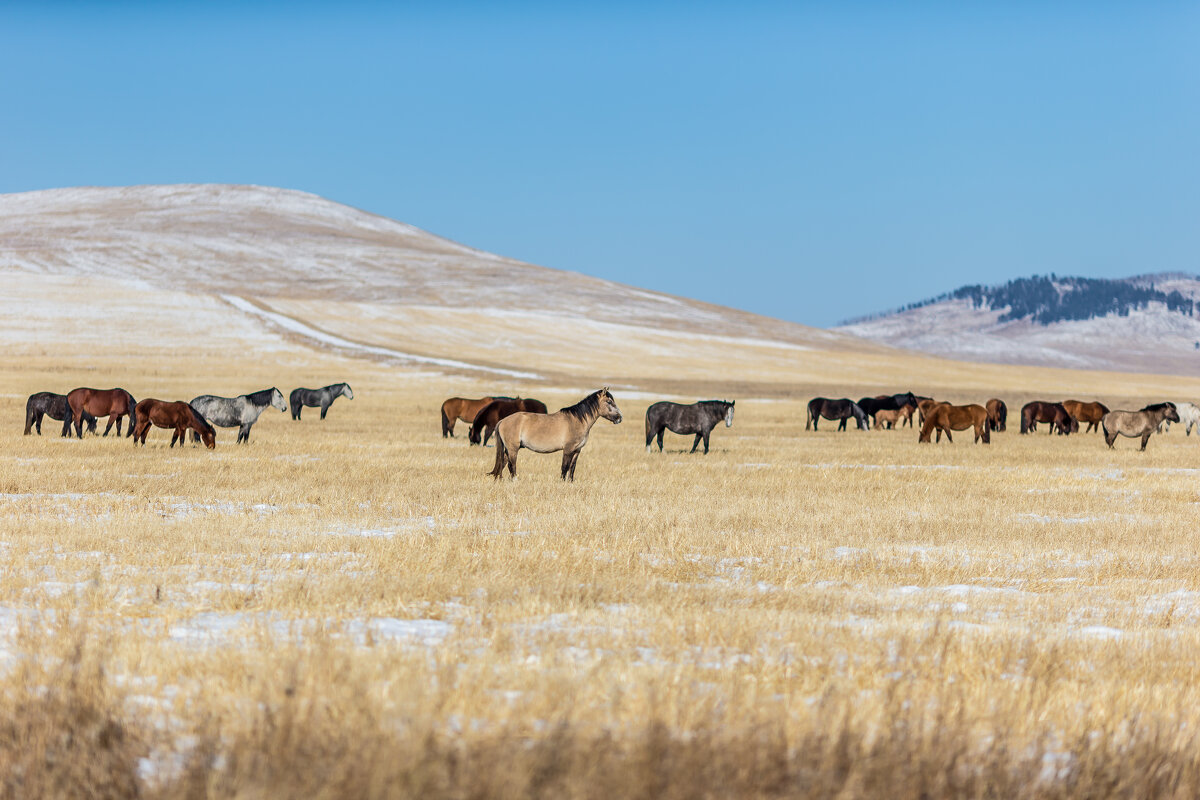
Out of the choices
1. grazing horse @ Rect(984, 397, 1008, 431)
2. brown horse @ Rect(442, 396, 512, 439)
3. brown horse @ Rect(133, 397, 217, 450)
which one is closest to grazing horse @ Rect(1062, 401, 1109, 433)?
grazing horse @ Rect(984, 397, 1008, 431)

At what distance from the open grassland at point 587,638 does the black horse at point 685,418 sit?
8320 millimetres

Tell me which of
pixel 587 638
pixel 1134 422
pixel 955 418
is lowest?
pixel 587 638

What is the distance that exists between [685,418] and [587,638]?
64.9 feet

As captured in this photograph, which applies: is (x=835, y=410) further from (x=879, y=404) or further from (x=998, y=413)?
(x=998, y=413)

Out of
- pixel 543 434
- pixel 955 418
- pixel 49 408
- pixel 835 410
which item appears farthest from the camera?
pixel 835 410

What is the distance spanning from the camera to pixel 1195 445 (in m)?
31.8

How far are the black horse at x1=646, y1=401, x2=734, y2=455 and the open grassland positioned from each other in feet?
27.3

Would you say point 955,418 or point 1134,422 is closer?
point 1134,422

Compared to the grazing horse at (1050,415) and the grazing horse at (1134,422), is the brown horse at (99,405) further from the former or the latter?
the grazing horse at (1050,415)

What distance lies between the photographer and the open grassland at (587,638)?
182 inches

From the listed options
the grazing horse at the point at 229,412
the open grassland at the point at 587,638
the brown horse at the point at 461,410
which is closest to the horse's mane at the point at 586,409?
the open grassland at the point at 587,638

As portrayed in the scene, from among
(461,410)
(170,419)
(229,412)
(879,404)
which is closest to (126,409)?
(229,412)

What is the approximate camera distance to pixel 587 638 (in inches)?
280

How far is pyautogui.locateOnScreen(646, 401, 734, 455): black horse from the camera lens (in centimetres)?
2672
